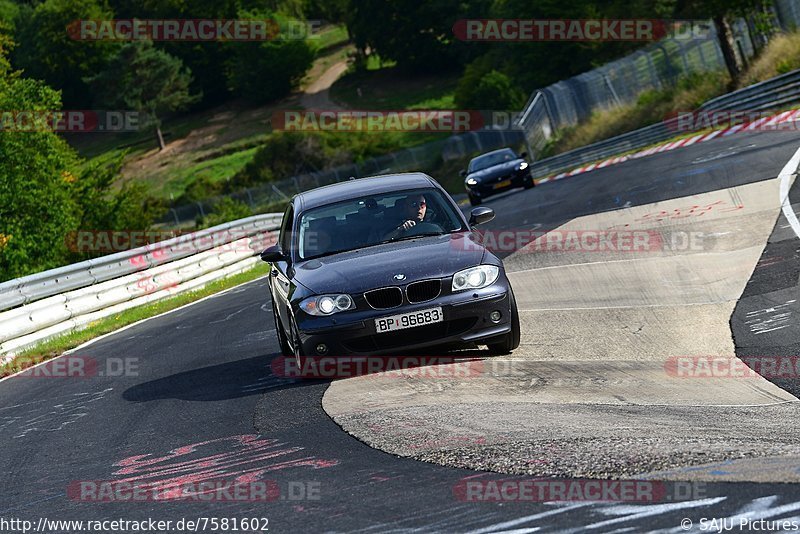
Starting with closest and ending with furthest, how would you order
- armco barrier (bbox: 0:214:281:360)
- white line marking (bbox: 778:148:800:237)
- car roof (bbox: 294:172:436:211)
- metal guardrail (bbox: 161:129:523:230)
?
car roof (bbox: 294:172:436:211), white line marking (bbox: 778:148:800:237), armco barrier (bbox: 0:214:281:360), metal guardrail (bbox: 161:129:523:230)

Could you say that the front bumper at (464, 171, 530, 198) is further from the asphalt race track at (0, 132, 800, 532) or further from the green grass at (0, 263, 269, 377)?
the asphalt race track at (0, 132, 800, 532)

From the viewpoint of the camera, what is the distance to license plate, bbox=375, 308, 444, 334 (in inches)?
348

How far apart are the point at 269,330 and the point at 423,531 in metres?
9.36

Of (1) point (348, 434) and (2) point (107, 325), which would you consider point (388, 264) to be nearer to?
(1) point (348, 434)

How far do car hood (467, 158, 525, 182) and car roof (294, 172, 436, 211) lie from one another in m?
21.0

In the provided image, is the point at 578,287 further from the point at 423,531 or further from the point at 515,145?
the point at 515,145

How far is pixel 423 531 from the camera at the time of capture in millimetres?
4785

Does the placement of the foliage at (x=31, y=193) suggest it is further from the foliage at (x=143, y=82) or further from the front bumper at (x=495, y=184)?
the foliage at (x=143, y=82)

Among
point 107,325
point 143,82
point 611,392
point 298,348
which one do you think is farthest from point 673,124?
point 143,82

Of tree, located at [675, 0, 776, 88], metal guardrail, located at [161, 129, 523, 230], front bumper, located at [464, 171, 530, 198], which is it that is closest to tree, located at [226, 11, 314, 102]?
metal guardrail, located at [161, 129, 523, 230]

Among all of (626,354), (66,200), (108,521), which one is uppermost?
(66,200)

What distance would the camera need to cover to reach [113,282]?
20188mm

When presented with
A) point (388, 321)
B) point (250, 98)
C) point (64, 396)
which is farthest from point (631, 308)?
point (250, 98)

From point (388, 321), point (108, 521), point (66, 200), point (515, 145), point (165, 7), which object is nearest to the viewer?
point (108, 521)
